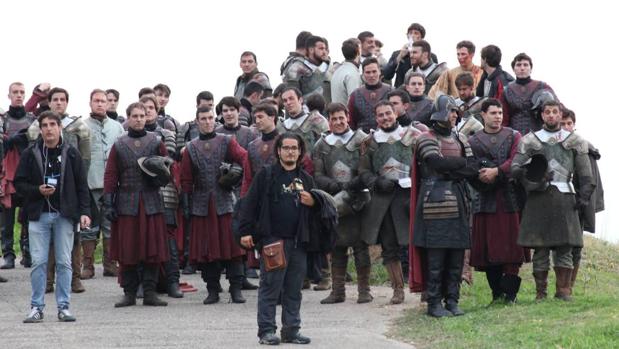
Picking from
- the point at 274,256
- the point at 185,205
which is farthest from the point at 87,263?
the point at 274,256

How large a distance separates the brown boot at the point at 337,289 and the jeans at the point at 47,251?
9.54 ft

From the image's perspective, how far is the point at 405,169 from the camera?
15180 millimetres

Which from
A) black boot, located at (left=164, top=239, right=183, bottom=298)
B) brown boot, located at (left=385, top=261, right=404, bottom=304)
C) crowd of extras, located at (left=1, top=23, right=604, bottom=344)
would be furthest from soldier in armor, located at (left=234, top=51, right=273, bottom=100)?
brown boot, located at (left=385, top=261, right=404, bottom=304)

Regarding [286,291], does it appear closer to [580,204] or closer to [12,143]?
[580,204]

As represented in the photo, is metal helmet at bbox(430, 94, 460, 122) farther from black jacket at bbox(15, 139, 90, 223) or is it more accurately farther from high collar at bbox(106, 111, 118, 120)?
high collar at bbox(106, 111, 118, 120)

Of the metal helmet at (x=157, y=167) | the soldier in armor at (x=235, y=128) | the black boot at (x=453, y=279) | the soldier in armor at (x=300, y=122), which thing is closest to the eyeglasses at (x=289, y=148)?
the black boot at (x=453, y=279)

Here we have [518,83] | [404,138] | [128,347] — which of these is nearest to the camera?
[128,347]

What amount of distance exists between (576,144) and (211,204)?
400 centimetres

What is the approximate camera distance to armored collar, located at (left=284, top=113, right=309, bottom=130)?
16.5m

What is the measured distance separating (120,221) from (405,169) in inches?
120

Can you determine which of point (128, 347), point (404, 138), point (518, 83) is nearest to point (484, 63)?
point (518, 83)

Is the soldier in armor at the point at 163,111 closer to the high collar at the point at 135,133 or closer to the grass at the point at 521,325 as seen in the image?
the high collar at the point at 135,133

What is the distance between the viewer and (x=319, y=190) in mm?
12492

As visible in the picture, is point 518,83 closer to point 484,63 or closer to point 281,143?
point 484,63
